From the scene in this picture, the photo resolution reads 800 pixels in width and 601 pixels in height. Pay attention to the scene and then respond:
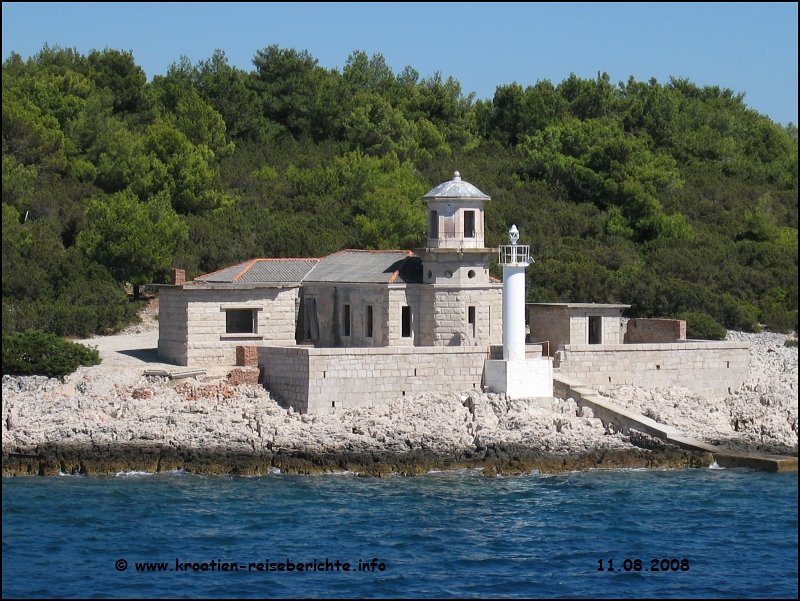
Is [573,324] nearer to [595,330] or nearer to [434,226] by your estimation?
[595,330]

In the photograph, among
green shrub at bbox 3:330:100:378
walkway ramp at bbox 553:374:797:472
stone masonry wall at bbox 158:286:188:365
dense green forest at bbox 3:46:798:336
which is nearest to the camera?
walkway ramp at bbox 553:374:797:472

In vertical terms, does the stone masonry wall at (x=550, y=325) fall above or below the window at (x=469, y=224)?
below

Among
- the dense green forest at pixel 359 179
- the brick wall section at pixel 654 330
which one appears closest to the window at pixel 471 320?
the brick wall section at pixel 654 330

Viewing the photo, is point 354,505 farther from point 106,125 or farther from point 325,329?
point 106,125

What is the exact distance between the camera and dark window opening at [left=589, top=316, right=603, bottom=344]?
114 feet

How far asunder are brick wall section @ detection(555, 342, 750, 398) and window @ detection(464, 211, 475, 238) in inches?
147

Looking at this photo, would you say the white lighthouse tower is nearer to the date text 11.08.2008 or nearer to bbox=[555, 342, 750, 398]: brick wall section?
bbox=[555, 342, 750, 398]: brick wall section

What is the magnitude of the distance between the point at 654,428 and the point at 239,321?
35.6 ft

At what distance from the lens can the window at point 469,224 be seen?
32.7m

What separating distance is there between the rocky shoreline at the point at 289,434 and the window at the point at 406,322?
300 centimetres

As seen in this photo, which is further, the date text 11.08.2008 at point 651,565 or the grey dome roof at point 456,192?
the grey dome roof at point 456,192


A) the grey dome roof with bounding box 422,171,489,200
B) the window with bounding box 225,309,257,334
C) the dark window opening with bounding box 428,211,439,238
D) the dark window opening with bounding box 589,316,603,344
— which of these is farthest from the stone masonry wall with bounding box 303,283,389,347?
the dark window opening with bounding box 589,316,603,344

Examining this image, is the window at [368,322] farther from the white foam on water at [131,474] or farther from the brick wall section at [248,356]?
the white foam on water at [131,474]

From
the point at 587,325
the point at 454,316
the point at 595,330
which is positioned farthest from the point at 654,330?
the point at 454,316
